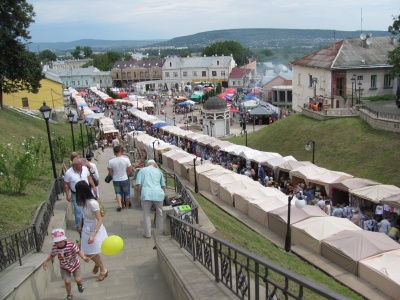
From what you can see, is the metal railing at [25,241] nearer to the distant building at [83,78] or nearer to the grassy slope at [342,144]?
the grassy slope at [342,144]

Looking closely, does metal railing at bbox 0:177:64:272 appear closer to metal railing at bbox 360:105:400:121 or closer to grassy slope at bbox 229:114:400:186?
grassy slope at bbox 229:114:400:186

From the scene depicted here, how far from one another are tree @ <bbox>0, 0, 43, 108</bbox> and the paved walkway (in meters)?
27.9

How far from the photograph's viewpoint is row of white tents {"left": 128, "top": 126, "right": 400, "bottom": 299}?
35.2 ft

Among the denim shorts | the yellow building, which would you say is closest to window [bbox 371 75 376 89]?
the denim shorts

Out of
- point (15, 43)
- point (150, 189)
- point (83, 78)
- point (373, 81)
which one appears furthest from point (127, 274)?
point (83, 78)

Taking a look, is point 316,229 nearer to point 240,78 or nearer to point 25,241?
point 25,241

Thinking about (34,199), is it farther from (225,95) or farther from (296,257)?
(225,95)

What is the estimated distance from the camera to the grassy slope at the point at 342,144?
2262 cm

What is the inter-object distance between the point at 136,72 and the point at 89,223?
405ft

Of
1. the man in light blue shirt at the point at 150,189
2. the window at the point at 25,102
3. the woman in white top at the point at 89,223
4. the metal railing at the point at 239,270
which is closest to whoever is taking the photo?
the metal railing at the point at 239,270

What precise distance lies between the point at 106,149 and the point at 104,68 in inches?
5214

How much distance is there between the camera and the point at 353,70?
40.2 m

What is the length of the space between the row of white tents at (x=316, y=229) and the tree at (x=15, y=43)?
2022 cm

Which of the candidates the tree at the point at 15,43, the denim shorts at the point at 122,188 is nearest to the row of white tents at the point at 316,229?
the denim shorts at the point at 122,188
